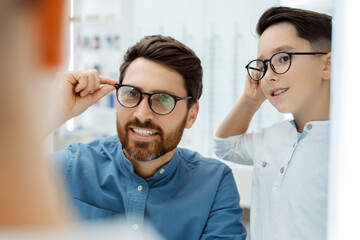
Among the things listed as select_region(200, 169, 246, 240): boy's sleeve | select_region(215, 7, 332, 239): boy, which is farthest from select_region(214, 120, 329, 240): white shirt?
select_region(200, 169, 246, 240): boy's sleeve

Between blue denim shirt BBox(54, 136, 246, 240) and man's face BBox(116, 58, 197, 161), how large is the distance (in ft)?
0.17

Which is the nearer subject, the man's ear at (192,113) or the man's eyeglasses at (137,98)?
the man's eyeglasses at (137,98)

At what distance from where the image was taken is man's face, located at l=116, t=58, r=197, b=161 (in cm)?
70

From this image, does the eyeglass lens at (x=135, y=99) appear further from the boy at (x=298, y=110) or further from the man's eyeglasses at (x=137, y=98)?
the boy at (x=298, y=110)

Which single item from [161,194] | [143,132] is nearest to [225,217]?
[161,194]

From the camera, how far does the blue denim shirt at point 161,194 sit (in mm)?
692

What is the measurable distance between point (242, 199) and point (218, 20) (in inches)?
27.3

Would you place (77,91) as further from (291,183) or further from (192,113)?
(291,183)

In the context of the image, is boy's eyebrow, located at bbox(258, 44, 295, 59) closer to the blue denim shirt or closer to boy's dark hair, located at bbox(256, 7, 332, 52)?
boy's dark hair, located at bbox(256, 7, 332, 52)

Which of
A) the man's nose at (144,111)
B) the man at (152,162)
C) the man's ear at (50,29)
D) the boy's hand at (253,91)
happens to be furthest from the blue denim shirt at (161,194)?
the man's ear at (50,29)

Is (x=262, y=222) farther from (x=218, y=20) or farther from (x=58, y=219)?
(x=218, y=20)

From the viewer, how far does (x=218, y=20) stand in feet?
4.10

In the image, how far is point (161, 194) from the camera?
0.72 m

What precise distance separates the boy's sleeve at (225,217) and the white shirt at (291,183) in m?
0.11
